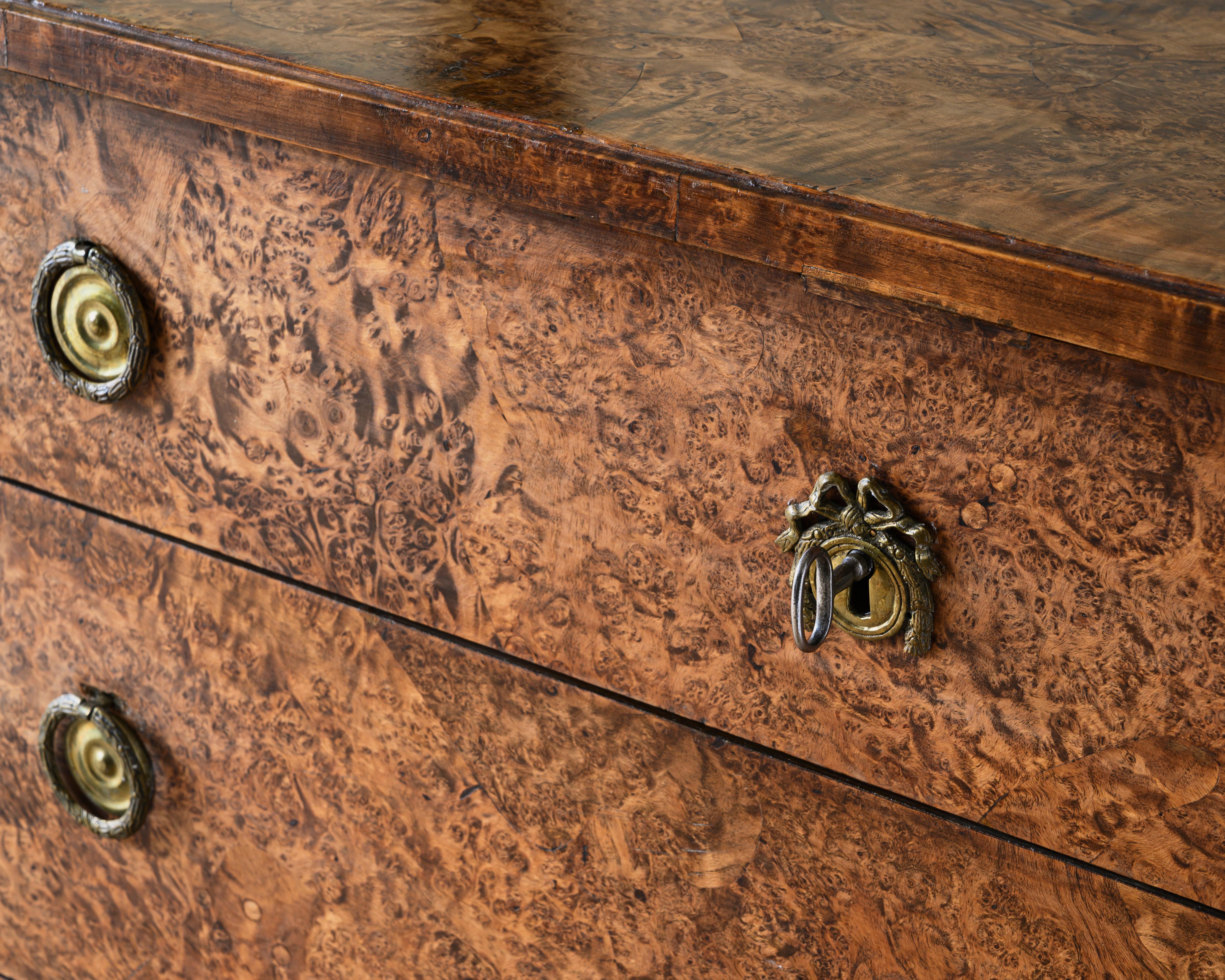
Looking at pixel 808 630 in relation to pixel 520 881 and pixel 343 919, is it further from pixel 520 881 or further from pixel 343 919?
pixel 343 919

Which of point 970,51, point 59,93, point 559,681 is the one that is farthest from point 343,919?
point 970,51

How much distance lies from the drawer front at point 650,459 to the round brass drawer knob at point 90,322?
0.01 meters

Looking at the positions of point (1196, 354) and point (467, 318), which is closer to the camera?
point (1196, 354)

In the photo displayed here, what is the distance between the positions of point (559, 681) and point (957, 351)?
26 centimetres

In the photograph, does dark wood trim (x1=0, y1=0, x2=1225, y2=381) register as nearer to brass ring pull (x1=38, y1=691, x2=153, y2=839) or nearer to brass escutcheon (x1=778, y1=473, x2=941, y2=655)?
brass escutcheon (x1=778, y1=473, x2=941, y2=655)

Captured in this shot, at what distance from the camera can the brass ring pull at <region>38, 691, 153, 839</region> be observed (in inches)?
29.8

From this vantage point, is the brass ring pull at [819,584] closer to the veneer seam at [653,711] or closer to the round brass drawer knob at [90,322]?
the veneer seam at [653,711]

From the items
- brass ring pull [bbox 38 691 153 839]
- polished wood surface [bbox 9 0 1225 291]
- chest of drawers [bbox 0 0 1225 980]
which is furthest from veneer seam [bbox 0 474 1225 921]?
polished wood surface [bbox 9 0 1225 291]

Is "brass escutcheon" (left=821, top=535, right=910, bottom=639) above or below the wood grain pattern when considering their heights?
above

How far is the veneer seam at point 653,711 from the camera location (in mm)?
515

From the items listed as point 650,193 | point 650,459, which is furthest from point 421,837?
point 650,193

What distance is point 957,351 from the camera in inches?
18.8

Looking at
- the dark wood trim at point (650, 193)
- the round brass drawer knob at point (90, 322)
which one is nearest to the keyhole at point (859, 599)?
the dark wood trim at point (650, 193)

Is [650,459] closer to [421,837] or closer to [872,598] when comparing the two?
[872,598]
